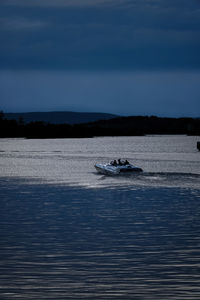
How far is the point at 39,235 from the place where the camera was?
28.7 metres

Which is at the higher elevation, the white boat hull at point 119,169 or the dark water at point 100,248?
the white boat hull at point 119,169

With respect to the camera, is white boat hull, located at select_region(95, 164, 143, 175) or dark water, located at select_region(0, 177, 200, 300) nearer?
dark water, located at select_region(0, 177, 200, 300)

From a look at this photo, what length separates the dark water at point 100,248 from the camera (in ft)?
59.5

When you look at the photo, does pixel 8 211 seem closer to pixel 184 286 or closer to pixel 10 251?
pixel 10 251

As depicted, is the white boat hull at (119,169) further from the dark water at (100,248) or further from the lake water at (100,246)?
the dark water at (100,248)

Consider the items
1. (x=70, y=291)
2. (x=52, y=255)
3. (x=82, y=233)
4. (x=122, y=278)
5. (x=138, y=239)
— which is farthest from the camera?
(x=82, y=233)

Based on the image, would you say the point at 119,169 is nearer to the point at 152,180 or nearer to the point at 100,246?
the point at 152,180

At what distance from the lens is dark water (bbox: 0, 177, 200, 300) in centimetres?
1812

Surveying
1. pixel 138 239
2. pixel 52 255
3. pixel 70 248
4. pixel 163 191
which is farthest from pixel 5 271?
pixel 163 191

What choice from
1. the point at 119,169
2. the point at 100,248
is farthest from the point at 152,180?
the point at 100,248

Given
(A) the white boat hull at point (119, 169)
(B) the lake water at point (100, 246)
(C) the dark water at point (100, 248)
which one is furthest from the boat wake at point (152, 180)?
(C) the dark water at point (100, 248)

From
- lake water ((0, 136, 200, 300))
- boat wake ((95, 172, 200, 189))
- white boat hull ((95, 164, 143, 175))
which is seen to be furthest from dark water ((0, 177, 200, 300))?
white boat hull ((95, 164, 143, 175))

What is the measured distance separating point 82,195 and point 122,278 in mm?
32099

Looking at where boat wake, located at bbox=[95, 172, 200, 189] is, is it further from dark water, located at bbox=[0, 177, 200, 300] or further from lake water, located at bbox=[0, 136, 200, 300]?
dark water, located at bbox=[0, 177, 200, 300]
